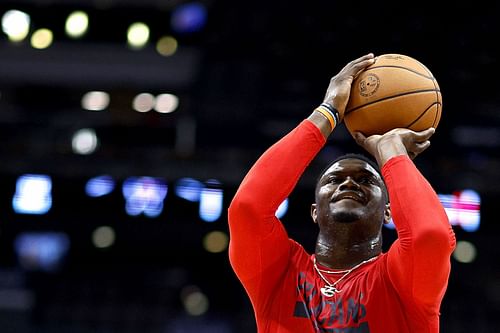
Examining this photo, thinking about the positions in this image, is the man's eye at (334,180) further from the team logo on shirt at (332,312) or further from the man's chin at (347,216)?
the team logo on shirt at (332,312)

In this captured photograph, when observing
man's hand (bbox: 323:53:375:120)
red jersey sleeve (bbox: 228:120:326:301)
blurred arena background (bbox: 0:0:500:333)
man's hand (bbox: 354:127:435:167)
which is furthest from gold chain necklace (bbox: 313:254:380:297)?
blurred arena background (bbox: 0:0:500:333)

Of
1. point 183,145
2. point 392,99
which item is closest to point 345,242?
point 392,99

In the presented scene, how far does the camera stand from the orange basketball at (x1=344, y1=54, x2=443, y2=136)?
312 cm

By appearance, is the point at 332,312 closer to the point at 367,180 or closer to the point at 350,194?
the point at 350,194

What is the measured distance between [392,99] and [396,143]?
0.63ft

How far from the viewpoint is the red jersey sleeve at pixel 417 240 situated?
108 inches

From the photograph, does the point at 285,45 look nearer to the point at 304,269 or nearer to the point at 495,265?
the point at 495,265

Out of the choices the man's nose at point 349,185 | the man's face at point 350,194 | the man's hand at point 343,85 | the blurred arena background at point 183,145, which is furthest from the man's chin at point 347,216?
the blurred arena background at point 183,145

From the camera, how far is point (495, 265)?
12.6 m

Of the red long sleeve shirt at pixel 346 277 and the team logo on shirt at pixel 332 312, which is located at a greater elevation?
the red long sleeve shirt at pixel 346 277

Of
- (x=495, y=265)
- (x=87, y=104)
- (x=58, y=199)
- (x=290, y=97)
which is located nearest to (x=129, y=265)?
(x=58, y=199)

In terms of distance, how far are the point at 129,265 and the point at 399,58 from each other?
10.3 m

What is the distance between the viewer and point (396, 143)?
3025mm

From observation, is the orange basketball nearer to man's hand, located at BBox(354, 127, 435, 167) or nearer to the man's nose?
man's hand, located at BBox(354, 127, 435, 167)
